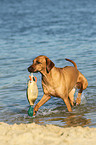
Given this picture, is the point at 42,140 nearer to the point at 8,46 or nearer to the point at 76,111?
the point at 76,111

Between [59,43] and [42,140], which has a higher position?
[42,140]

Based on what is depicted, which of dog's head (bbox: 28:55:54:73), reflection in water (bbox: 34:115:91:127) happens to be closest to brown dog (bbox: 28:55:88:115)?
dog's head (bbox: 28:55:54:73)

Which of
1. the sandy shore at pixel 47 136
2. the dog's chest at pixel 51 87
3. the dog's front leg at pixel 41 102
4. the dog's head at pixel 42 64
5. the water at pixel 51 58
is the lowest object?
the water at pixel 51 58

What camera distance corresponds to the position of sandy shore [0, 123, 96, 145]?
5629 millimetres

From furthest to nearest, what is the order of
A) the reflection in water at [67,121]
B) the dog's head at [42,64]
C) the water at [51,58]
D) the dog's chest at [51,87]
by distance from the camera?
the water at [51,58] < the dog's chest at [51,87] < the dog's head at [42,64] < the reflection in water at [67,121]

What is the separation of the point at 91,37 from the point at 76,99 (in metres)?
11.0

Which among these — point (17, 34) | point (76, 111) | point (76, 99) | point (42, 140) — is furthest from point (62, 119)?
point (17, 34)

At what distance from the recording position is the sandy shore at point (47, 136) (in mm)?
5629

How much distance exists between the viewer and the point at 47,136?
229 inches

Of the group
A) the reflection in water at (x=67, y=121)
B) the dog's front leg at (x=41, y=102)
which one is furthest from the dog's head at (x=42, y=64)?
the reflection in water at (x=67, y=121)

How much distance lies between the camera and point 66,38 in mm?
19469

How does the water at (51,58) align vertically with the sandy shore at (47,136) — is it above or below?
below

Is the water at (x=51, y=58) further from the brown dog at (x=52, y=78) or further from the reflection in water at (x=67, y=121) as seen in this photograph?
the brown dog at (x=52, y=78)

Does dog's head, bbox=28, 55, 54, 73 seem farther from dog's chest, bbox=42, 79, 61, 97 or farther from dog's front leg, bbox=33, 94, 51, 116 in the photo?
dog's front leg, bbox=33, 94, 51, 116
